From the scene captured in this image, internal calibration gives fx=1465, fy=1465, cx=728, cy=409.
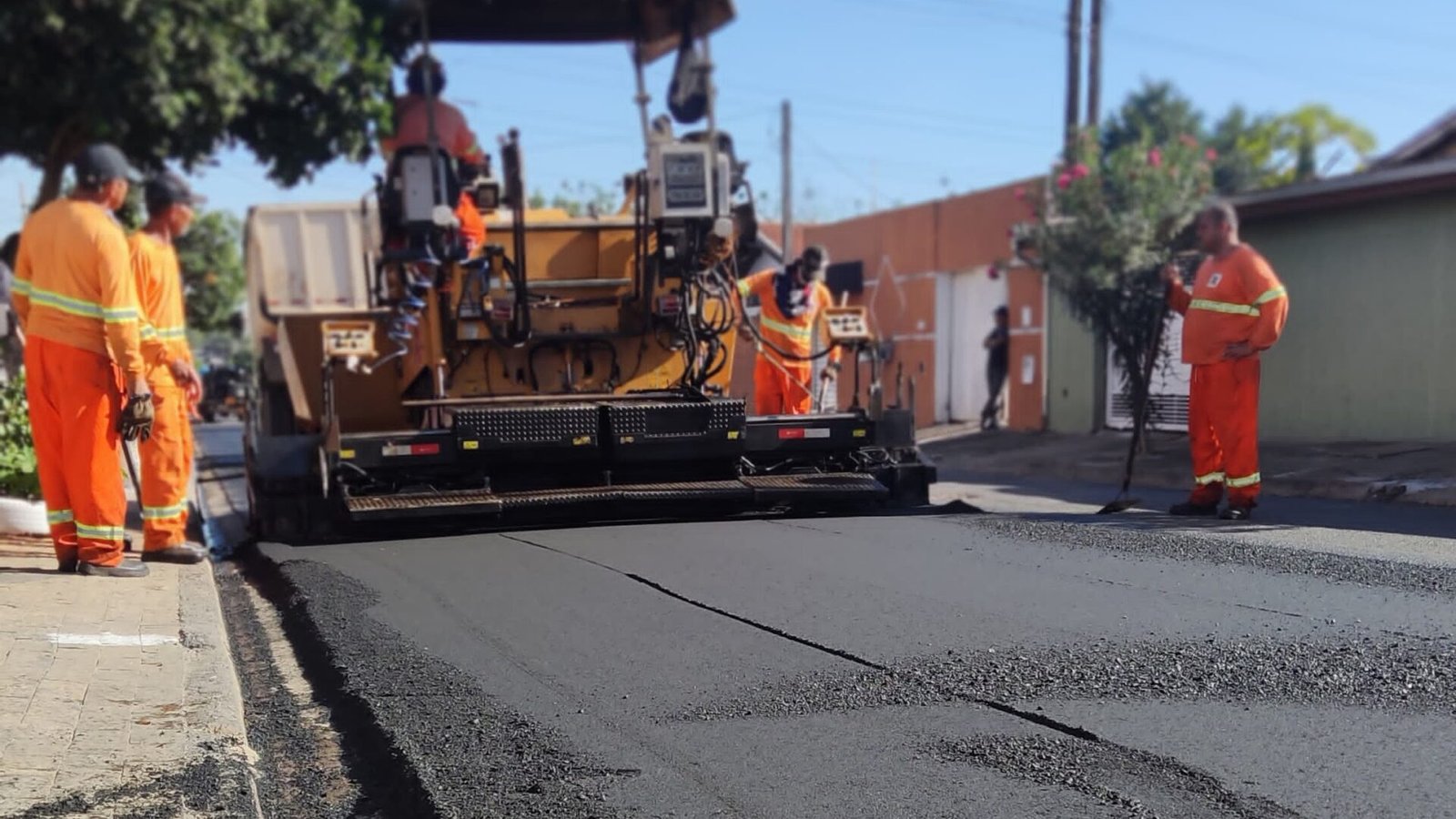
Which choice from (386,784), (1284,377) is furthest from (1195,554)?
(1284,377)

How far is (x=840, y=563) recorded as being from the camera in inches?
254

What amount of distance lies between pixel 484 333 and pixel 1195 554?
4.18m

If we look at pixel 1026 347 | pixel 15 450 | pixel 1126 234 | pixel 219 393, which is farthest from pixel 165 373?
pixel 219 393

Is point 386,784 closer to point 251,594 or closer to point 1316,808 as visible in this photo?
point 1316,808

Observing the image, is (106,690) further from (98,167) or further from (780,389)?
(780,389)

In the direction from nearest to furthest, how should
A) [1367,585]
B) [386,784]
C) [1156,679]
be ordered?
[386,784] < [1156,679] < [1367,585]

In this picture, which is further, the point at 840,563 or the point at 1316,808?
the point at 840,563

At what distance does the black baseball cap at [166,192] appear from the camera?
7.05 m

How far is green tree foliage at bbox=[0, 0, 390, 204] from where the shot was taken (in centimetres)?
1284

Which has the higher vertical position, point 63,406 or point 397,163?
point 397,163

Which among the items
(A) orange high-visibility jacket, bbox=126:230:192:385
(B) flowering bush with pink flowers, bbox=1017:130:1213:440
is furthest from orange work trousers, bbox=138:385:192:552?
(B) flowering bush with pink flowers, bbox=1017:130:1213:440

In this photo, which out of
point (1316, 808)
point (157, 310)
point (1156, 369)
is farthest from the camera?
point (1156, 369)

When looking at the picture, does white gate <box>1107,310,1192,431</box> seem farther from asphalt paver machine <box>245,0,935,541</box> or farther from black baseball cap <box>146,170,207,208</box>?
black baseball cap <box>146,170,207,208</box>

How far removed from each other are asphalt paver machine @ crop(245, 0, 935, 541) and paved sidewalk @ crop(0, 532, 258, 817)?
6.48ft
